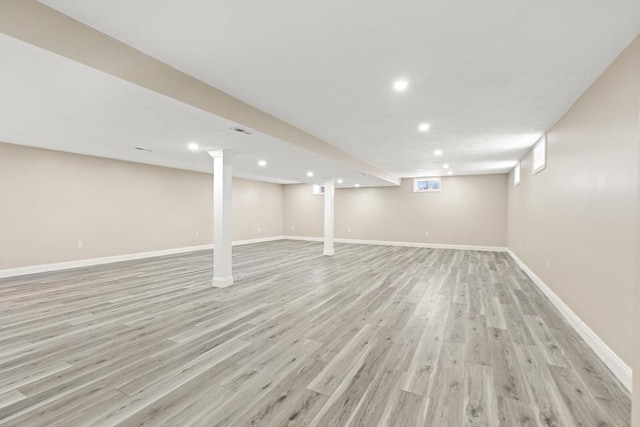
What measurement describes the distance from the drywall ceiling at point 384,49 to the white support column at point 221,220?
5.44 feet

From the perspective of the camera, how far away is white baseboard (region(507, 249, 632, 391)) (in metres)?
2.00

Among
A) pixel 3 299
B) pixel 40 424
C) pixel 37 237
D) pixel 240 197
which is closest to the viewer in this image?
pixel 40 424

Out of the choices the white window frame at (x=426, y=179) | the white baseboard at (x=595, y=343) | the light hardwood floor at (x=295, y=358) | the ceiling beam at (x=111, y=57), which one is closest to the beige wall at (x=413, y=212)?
the white window frame at (x=426, y=179)

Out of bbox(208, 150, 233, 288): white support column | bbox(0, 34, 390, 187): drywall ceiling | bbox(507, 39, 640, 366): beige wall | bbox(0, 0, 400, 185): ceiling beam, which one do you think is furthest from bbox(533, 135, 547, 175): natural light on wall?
bbox(208, 150, 233, 288): white support column

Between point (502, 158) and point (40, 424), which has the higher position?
point (502, 158)

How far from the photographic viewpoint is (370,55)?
2270 millimetres

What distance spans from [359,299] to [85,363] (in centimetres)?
302

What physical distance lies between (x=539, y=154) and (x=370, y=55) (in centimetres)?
419

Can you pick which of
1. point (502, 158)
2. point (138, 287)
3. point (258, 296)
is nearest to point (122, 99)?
point (258, 296)

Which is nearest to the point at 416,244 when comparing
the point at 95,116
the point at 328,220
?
the point at 328,220

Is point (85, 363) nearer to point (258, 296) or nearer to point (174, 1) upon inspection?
point (258, 296)

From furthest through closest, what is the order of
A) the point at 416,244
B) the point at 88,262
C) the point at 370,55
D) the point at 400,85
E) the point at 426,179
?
the point at 416,244
the point at 426,179
the point at 88,262
the point at 400,85
the point at 370,55

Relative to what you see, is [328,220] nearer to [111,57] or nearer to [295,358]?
[295,358]

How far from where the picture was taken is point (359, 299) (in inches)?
156
